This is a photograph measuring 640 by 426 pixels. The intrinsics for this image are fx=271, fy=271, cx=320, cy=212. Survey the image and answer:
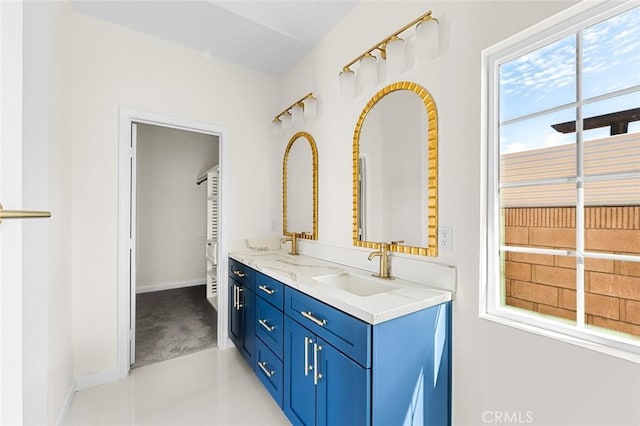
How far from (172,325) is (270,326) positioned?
1920 mm

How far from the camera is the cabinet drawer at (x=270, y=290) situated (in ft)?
5.57

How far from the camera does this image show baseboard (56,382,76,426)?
1624mm

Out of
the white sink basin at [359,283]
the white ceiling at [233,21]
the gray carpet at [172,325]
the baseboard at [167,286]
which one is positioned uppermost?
the white ceiling at [233,21]

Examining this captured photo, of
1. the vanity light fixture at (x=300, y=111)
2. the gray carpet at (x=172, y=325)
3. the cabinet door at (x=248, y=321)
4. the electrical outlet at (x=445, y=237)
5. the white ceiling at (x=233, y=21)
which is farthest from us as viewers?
the gray carpet at (x=172, y=325)

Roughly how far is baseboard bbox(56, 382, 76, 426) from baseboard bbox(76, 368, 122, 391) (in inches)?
1.9

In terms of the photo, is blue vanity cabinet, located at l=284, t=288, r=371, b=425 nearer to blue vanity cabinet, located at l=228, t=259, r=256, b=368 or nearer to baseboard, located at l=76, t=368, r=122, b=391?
blue vanity cabinet, located at l=228, t=259, r=256, b=368

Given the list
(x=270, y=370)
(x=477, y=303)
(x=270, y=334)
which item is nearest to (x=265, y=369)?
(x=270, y=370)

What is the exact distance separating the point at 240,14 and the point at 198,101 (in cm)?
84

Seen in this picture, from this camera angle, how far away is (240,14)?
2051 millimetres

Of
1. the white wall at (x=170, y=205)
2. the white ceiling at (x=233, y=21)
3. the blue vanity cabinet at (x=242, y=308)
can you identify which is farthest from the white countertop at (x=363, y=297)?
the white wall at (x=170, y=205)

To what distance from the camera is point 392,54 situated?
62.9 inches

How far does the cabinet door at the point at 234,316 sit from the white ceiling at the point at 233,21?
84.3 inches

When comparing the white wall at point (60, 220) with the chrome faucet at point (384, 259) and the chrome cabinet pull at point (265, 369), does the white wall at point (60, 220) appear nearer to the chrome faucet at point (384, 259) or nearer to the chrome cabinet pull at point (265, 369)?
the chrome cabinet pull at point (265, 369)

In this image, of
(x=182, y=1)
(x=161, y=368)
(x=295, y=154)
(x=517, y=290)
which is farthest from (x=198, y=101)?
(x=517, y=290)
